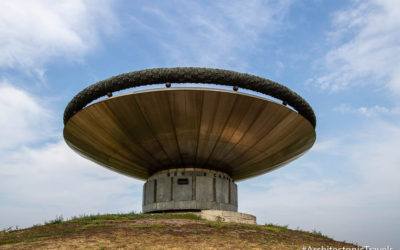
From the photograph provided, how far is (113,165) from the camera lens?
21078 mm

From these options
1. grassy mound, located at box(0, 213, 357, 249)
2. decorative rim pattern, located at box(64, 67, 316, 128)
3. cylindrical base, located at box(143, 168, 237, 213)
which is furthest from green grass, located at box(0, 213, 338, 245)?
decorative rim pattern, located at box(64, 67, 316, 128)

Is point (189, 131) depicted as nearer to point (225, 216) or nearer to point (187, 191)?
point (225, 216)

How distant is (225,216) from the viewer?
15.8 meters

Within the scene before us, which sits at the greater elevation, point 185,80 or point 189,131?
point 185,80

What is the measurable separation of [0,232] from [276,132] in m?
12.5

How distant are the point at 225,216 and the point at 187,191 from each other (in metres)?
3.31

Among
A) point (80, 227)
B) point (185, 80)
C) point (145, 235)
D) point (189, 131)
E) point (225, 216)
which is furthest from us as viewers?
point (225, 216)

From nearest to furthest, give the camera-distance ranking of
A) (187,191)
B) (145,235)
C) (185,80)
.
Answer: (145,235) < (185,80) < (187,191)

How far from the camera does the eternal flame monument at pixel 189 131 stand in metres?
13.2

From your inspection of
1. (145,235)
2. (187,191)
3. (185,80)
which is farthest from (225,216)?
(185,80)

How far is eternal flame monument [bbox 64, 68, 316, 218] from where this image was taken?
13.2 m

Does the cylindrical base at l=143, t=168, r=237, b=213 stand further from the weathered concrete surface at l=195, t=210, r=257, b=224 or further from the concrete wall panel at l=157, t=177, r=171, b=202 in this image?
the weathered concrete surface at l=195, t=210, r=257, b=224

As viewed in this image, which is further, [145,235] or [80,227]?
[80,227]

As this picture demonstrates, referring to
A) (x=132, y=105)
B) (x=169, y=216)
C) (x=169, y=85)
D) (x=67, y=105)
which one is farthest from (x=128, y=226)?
(x=67, y=105)
